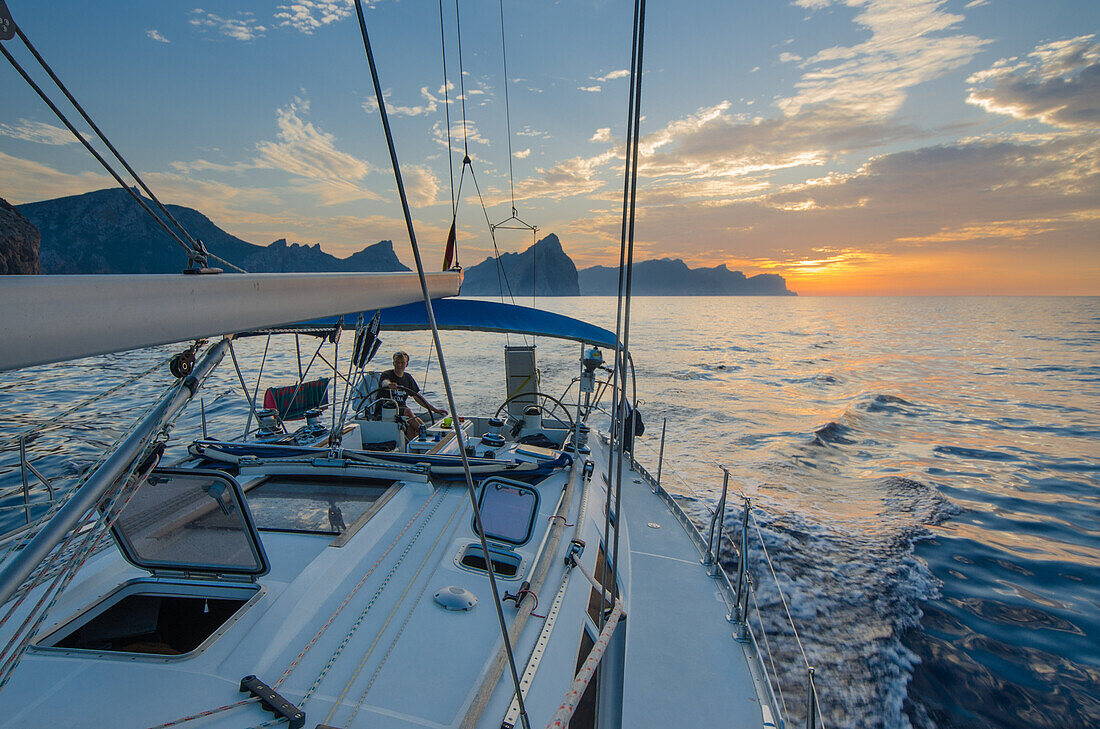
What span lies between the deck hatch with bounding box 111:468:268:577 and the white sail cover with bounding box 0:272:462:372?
114 cm

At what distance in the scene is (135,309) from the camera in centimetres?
115

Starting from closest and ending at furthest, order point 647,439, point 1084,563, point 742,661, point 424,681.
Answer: point 424,681, point 742,661, point 1084,563, point 647,439

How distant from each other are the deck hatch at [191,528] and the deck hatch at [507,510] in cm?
138

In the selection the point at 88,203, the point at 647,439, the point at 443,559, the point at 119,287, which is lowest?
the point at 647,439

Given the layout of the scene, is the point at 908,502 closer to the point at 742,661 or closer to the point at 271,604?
the point at 742,661

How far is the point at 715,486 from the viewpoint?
978cm

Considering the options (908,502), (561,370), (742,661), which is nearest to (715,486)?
(908,502)

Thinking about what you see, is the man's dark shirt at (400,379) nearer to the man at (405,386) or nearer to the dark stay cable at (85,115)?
the man at (405,386)

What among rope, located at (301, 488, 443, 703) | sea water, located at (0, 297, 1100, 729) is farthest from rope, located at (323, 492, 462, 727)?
sea water, located at (0, 297, 1100, 729)

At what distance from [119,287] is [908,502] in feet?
37.0

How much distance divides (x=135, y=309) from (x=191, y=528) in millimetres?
1880

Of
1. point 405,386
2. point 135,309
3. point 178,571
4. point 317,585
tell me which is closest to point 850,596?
point 317,585

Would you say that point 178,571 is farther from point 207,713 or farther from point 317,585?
point 207,713

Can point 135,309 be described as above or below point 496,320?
above
